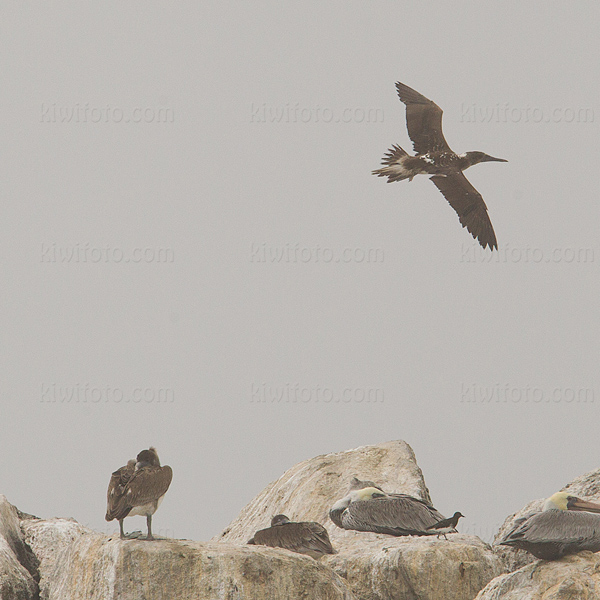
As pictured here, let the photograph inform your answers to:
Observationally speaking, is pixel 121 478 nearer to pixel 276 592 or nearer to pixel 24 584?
pixel 276 592

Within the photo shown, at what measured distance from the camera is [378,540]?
39.1ft

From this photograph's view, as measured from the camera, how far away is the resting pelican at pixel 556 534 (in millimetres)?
9062

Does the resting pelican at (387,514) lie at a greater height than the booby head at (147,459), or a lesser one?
lesser

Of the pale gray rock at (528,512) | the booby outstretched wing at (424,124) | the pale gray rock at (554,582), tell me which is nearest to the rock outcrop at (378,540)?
the pale gray rock at (528,512)

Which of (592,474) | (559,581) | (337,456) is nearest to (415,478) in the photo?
(337,456)

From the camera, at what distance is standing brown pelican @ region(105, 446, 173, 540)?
8957 mm

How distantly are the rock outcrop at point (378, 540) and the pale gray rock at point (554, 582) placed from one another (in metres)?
1.20

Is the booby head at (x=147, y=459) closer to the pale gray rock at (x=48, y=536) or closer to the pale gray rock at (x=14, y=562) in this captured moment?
the pale gray rock at (x=14, y=562)

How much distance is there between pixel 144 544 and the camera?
29.6ft

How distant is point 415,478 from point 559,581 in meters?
5.33

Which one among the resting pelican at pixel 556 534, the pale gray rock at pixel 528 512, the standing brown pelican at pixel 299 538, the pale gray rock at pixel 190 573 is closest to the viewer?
the pale gray rock at pixel 190 573


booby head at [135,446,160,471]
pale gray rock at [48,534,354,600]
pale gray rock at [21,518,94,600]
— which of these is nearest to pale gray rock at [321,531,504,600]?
pale gray rock at [48,534,354,600]

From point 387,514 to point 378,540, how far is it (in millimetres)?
372

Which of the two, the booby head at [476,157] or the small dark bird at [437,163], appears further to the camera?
the booby head at [476,157]
